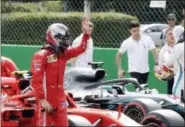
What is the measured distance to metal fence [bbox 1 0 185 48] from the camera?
1538cm

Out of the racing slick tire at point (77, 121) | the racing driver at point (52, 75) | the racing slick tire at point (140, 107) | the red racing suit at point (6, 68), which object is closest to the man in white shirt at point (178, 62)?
the racing slick tire at point (140, 107)

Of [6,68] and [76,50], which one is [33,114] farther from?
[6,68]

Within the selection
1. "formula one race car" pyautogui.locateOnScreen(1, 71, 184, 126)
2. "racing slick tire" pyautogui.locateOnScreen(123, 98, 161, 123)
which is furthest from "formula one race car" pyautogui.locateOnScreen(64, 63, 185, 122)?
"formula one race car" pyautogui.locateOnScreen(1, 71, 184, 126)

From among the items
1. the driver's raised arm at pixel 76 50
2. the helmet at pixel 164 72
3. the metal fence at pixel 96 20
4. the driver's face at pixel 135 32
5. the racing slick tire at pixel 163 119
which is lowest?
the racing slick tire at pixel 163 119

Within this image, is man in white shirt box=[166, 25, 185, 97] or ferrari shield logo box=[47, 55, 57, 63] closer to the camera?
ferrari shield logo box=[47, 55, 57, 63]

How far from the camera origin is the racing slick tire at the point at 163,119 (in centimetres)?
858

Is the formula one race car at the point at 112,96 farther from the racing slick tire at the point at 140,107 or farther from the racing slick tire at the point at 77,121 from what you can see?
the racing slick tire at the point at 77,121

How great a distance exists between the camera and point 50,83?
27.8 feet

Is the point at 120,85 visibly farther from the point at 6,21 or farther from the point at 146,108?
the point at 6,21

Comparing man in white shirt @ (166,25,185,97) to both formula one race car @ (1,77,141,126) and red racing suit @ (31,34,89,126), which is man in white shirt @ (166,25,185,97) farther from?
red racing suit @ (31,34,89,126)

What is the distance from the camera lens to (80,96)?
1033cm

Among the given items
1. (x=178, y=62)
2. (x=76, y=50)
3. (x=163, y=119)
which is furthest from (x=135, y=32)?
(x=163, y=119)

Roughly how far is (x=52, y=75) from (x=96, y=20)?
26.1ft

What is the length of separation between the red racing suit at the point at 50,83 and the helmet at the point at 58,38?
0.27 ft
